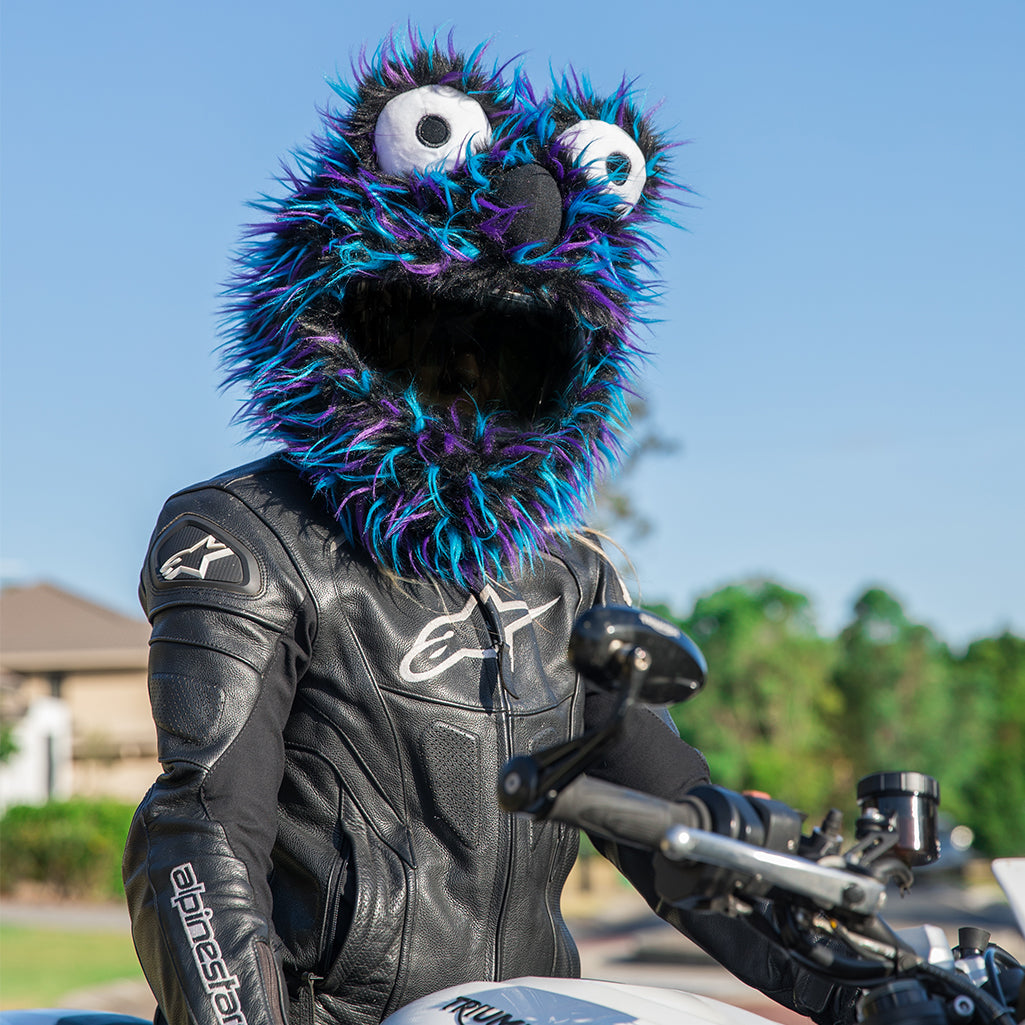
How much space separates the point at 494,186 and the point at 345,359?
0.34 meters

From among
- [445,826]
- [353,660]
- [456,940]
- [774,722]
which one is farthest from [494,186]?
[774,722]

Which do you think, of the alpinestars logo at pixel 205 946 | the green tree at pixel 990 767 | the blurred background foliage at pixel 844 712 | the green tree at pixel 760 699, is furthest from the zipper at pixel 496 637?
the green tree at pixel 990 767

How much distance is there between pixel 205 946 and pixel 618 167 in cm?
127

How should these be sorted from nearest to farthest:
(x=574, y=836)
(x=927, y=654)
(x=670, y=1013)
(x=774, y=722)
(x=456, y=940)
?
1. (x=670, y=1013)
2. (x=456, y=940)
3. (x=574, y=836)
4. (x=774, y=722)
5. (x=927, y=654)

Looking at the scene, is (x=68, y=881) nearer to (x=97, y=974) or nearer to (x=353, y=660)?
(x=97, y=974)

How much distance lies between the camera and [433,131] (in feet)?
6.16

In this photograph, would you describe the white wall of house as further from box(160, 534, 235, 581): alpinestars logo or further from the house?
box(160, 534, 235, 581): alpinestars logo

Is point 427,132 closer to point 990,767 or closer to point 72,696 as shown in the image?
point 72,696

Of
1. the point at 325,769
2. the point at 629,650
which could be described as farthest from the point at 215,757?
the point at 629,650

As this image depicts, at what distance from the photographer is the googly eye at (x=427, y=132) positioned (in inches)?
73.7

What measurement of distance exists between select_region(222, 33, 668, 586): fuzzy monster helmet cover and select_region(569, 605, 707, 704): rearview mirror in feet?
2.38

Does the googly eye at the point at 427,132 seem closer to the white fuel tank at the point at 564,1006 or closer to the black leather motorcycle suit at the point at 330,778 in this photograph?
the black leather motorcycle suit at the point at 330,778

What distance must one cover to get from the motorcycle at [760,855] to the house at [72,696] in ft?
78.8

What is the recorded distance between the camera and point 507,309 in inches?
79.6
